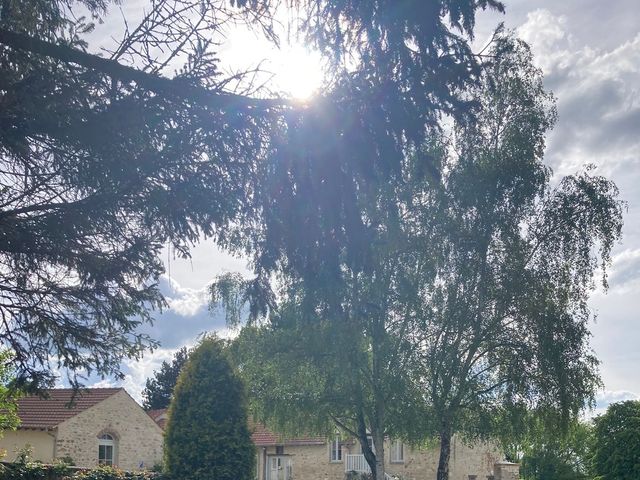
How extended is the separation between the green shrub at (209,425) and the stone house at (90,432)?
517 inches

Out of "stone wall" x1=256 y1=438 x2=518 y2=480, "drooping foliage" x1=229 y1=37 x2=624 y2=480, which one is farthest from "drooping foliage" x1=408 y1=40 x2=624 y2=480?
"stone wall" x1=256 y1=438 x2=518 y2=480

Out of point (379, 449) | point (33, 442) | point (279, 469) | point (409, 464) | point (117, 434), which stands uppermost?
point (117, 434)

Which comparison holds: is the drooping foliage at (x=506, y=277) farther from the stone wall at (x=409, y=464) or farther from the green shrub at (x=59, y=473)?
the stone wall at (x=409, y=464)

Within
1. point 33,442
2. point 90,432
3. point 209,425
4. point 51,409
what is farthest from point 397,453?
point 209,425

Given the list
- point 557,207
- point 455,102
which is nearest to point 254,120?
point 455,102

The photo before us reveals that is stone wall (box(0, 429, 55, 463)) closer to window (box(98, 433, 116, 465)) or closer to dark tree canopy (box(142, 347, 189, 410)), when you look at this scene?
window (box(98, 433, 116, 465))

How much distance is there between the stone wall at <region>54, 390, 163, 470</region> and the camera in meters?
30.3

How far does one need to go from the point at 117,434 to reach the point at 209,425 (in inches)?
661

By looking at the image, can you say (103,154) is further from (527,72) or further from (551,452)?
(551,452)

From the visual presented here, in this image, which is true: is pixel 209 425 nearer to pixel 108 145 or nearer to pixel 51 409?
pixel 108 145

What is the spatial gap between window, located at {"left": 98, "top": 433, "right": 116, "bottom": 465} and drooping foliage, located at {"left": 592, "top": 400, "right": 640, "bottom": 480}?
1897cm

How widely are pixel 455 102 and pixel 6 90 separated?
467 cm

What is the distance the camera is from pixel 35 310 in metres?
10.4

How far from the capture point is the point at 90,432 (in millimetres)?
31234
